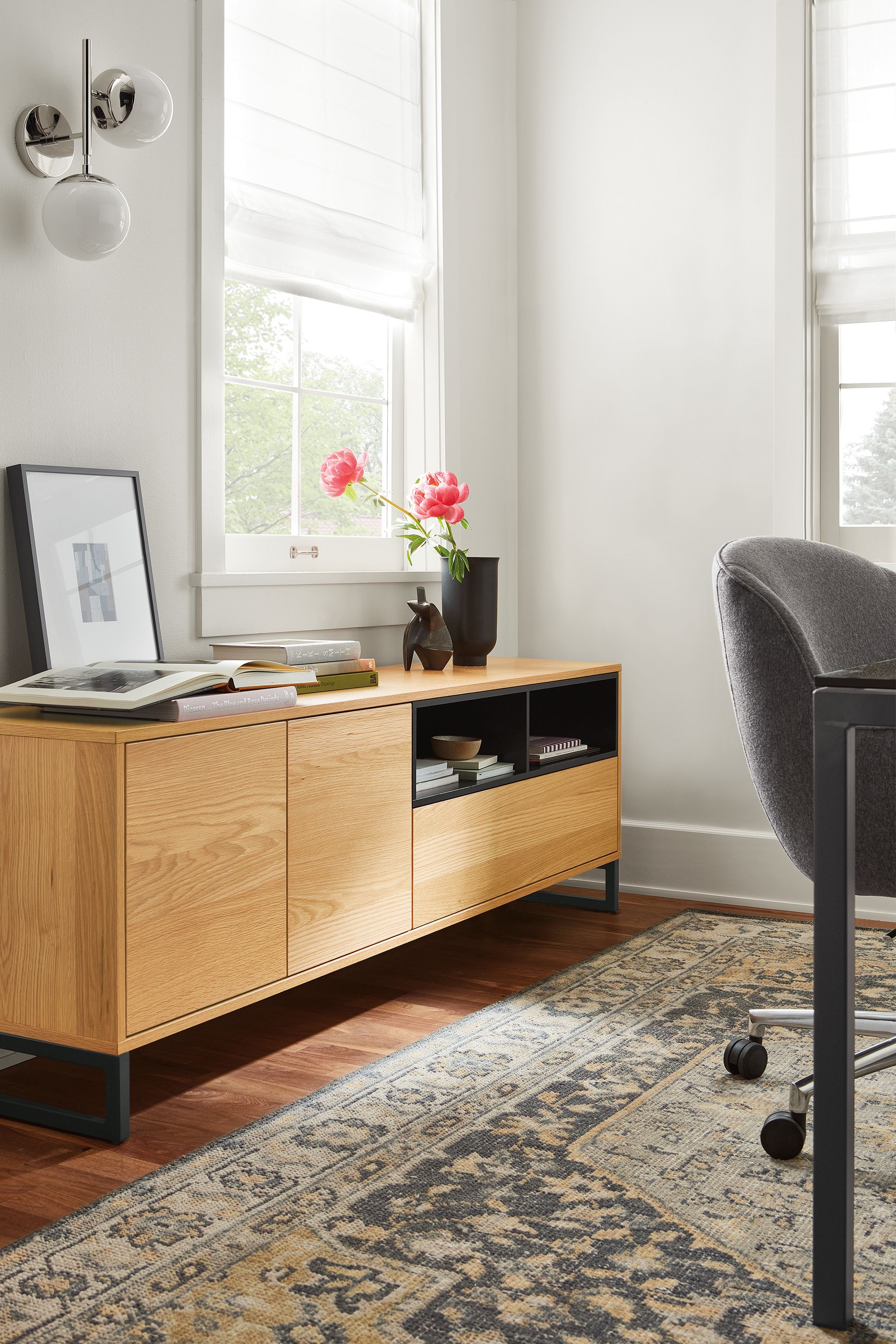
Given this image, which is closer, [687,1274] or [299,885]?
[687,1274]

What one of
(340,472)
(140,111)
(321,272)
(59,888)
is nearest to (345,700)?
(59,888)

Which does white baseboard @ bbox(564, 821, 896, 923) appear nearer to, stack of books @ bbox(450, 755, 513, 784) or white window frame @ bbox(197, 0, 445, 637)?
stack of books @ bbox(450, 755, 513, 784)

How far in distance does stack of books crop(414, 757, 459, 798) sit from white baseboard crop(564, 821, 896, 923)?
103 cm

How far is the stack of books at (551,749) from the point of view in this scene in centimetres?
306

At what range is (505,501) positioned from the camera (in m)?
3.85

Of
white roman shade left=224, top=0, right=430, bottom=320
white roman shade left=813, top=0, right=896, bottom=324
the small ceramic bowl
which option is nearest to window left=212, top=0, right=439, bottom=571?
white roman shade left=224, top=0, right=430, bottom=320

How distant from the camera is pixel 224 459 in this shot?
2758mm

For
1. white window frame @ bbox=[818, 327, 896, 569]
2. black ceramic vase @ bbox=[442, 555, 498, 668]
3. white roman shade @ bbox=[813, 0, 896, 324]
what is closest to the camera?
black ceramic vase @ bbox=[442, 555, 498, 668]

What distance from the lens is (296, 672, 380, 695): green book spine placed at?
243 cm

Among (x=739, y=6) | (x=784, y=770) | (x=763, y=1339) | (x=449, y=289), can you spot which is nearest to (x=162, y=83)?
(x=449, y=289)

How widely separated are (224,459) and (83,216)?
2.18 feet

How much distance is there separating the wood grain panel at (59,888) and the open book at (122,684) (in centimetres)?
8

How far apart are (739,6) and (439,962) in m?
2.62

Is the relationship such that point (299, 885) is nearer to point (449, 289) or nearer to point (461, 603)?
point (461, 603)
